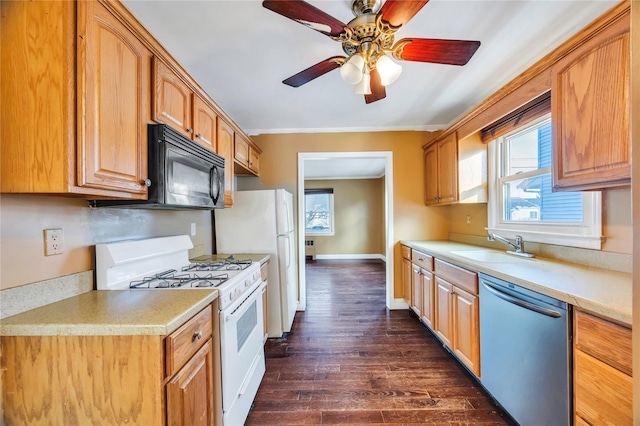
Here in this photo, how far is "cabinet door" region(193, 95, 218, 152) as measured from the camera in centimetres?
170

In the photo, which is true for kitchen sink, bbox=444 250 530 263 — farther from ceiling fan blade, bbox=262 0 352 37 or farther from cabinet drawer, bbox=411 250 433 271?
ceiling fan blade, bbox=262 0 352 37

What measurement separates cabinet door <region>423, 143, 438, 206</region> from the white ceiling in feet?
1.67

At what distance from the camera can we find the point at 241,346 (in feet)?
5.00

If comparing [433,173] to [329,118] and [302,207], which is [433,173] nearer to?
[329,118]

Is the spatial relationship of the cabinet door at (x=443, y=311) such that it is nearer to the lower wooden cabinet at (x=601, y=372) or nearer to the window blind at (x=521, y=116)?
the lower wooden cabinet at (x=601, y=372)

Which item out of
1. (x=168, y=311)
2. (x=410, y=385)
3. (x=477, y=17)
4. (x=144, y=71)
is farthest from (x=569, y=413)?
(x=144, y=71)

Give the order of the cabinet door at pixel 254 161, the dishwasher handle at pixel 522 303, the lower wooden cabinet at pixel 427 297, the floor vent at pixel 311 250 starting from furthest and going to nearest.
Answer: the floor vent at pixel 311 250 < the cabinet door at pixel 254 161 < the lower wooden cabinet at pixel 427 297 < the dishwasher handle at pixel 522 303

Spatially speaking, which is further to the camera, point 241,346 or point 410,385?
point 410,385

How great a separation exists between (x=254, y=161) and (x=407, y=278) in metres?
2.36

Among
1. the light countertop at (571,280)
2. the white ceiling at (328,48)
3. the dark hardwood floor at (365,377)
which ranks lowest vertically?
the dark hardwood floor at (365,377)

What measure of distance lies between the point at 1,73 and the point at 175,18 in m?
0.86

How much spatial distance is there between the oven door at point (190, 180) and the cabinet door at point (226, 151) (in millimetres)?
304

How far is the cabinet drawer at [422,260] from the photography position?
241cm

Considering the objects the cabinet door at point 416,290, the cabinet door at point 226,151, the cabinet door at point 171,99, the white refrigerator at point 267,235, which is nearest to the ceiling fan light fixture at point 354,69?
the cabinet door at point 171,99
